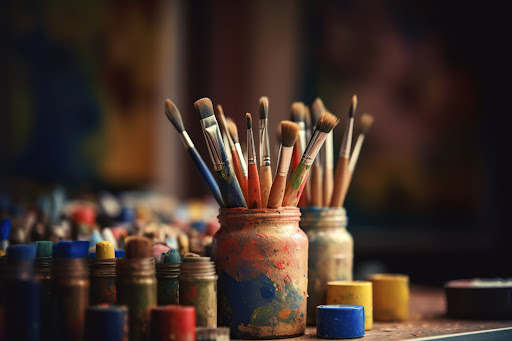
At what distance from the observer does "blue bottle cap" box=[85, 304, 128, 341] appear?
2.67 ft

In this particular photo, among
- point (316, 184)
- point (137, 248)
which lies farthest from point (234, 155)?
point (137, 248)

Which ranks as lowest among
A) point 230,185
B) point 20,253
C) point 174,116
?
point 20,253

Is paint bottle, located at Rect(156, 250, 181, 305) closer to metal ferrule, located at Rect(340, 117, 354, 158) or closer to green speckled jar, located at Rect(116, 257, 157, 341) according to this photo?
green speckled jar, located at Rect(116, 257, 157, 341)

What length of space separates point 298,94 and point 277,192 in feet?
8.84

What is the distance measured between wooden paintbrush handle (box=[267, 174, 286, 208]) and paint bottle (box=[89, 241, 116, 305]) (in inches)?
9.4

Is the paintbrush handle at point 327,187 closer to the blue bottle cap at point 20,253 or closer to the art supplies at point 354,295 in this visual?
the art supplies at point 354,295

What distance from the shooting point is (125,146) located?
346cm

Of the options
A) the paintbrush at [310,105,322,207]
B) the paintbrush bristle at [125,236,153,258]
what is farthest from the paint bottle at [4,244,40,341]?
the paintbrush at [310,105,322,207]

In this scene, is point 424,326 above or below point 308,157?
below

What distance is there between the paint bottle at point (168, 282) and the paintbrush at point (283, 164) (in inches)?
6.5

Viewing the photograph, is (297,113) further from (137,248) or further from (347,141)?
(137,248)

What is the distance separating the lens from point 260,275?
3.21 ft

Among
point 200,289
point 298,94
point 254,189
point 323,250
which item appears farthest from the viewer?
point 298,94

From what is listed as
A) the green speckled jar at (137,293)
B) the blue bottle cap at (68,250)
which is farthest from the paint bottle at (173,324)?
the blue bottle cap at (68,250)
